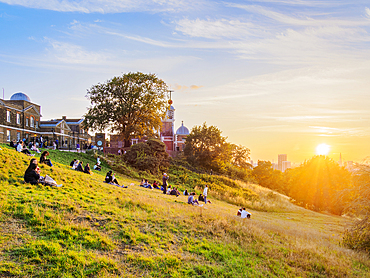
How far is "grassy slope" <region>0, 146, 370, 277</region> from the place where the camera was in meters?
7.43

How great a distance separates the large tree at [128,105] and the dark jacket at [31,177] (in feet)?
75.8

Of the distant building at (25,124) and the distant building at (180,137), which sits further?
the distant building at (180,137)

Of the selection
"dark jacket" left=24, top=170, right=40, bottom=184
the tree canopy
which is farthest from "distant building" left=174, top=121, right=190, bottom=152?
A: "dark jacket" left=24, top=170, right=40, bottom=184

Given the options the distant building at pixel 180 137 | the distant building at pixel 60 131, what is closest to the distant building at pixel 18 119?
the distant building at pixel 60 131

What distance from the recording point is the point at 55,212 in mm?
9648

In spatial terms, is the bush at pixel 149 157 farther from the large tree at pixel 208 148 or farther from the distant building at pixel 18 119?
the distant building at pixel 18 119

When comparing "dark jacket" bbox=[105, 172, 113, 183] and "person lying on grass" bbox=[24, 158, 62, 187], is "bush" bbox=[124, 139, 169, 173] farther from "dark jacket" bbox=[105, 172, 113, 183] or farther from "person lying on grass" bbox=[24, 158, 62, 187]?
"person lying on grass" bbox=[24, 158, 62, 187]

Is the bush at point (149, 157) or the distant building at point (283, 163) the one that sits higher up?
the bush at point (149, 157)

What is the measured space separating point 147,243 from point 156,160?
2316 centimetres

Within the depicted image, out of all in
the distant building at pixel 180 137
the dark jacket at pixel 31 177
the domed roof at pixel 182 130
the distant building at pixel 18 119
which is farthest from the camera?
the domed roof at pixel 182 130

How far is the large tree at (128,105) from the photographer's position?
117ft

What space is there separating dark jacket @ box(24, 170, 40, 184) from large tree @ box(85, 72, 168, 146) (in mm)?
23112

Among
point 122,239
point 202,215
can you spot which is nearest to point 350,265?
point 202,215

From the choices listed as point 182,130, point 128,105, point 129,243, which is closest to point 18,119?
point 128,105
